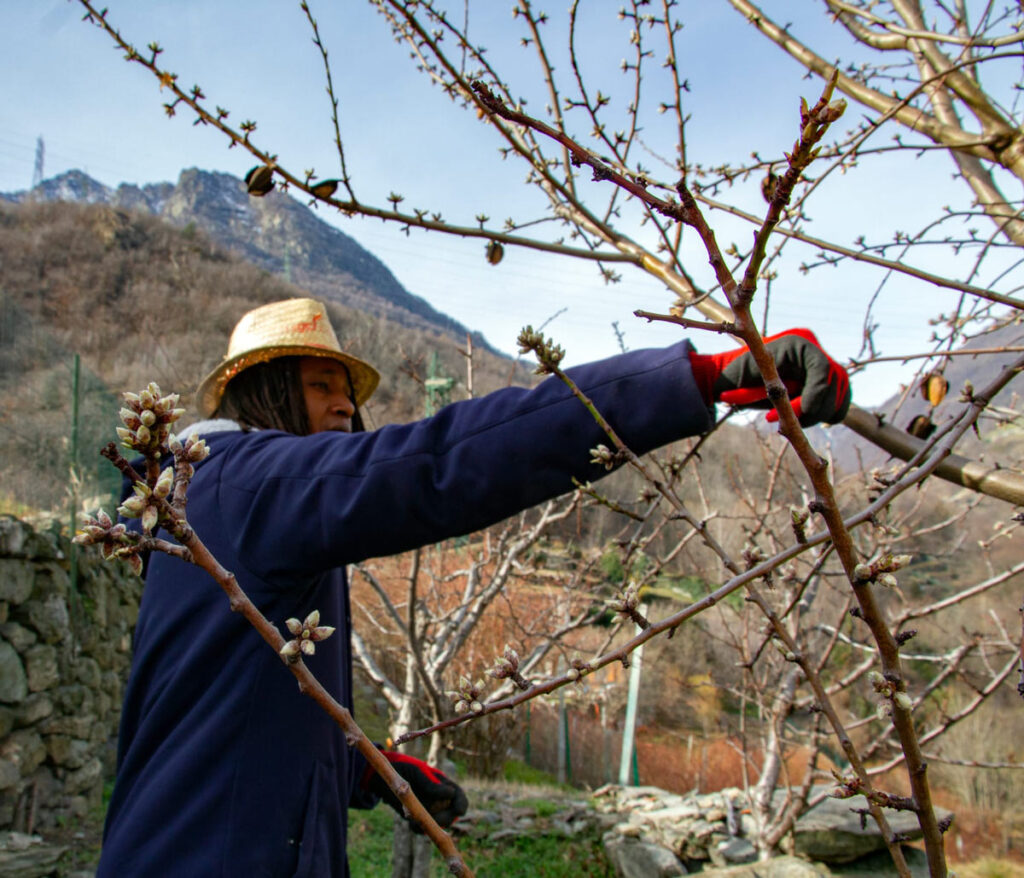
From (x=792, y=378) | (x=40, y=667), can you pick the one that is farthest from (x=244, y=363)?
(x=40, y=667)

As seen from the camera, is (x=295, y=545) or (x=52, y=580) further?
(x=52, y=580)

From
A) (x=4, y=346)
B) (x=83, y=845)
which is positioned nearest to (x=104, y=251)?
(x=4, y=346)

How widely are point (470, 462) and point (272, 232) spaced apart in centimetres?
10168

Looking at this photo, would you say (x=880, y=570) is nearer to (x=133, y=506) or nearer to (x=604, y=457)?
(x=604, y=457)

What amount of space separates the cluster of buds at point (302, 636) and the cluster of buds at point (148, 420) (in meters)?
0.22

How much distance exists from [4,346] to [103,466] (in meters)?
1.75

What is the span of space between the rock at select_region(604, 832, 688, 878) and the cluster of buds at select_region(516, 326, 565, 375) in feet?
19.9

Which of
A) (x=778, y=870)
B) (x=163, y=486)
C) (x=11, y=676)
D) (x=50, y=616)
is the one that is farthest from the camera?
(x=50, y=616)

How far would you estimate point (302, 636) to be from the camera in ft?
2.46

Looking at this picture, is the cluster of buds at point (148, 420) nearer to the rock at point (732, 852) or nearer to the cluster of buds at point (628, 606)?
the cluster of buds at point (628, 606)

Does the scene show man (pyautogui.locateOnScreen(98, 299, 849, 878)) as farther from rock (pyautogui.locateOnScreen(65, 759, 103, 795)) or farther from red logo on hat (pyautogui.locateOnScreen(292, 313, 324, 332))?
rock (pyautogui.locateOnScreen(65, 759, 103, 795))

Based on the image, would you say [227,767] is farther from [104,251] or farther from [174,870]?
[104,251]

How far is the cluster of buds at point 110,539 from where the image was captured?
60 cm

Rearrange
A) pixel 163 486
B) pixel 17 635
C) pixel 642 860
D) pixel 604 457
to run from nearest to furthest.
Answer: pixel 163 486
pixel 604 457
pixel 17 635
pixel 642 860
